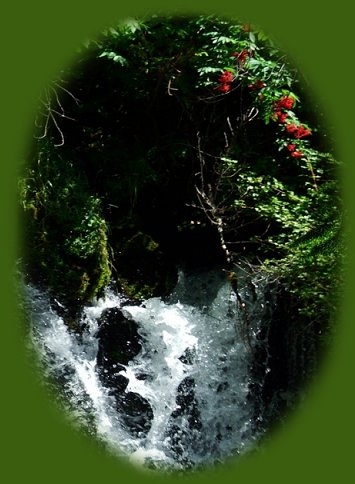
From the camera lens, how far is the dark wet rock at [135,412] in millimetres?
4055

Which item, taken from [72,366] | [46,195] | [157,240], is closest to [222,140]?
[157,240]

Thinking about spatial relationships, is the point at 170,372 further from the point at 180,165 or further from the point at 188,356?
the point at 180,165

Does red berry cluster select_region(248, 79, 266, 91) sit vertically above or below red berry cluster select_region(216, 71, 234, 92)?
below

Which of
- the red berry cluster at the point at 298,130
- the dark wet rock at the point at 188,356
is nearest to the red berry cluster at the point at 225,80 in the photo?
the red berry cluster at the point at 298,130

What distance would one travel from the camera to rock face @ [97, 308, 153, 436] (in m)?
4.09

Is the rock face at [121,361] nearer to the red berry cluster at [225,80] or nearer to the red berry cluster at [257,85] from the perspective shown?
the red berry cluster at [225,80]

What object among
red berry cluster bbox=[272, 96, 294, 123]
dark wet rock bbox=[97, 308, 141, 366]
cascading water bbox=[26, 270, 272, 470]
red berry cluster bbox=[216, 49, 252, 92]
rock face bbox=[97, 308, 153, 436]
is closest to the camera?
cascading water bbox=[26, 270, 272, 470]

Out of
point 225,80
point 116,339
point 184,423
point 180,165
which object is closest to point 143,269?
point 116,339

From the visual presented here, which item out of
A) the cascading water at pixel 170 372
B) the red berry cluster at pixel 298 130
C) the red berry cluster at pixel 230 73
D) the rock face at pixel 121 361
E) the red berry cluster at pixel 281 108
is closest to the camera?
the cascading water at pixel 170 372

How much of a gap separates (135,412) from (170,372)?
0.52 m

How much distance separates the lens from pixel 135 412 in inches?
162

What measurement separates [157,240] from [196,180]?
2.76 ft

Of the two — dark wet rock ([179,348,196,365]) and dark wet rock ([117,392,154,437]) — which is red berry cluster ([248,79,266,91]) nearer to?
dark wet rock ([179,348,196,365])

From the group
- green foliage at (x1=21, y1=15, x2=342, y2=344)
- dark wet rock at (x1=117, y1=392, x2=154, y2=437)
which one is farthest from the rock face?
green foliage at (x1=21, y1=15, x2=342, y2=344)
